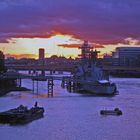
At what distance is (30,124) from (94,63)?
64.2 m

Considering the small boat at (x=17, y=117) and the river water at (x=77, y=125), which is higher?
the small boat at (x=17, y=117)

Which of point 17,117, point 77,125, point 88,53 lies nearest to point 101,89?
point 88,53

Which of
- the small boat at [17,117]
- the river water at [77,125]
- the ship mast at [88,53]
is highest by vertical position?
the ship mast at [88,53]

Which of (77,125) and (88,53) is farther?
(88,53)

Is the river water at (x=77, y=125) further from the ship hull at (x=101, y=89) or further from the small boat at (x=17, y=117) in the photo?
the ship hull at (x=101, y=89)

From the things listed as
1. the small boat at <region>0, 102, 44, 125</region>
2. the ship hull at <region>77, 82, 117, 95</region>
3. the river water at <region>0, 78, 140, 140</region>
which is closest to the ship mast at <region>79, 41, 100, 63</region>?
the ship hull at <region>77, 82, 117, 95</region>

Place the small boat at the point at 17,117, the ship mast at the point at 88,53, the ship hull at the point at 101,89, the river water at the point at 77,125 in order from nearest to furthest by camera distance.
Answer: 1. the river water at the point at 77,125
2. the small boat at the point at 17,117
3. the ship hull at the point at 101,89
4. the ship mast at the point at 88,53

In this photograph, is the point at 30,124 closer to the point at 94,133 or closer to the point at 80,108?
the point at 94,133

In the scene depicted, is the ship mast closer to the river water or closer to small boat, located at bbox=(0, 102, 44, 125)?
the river water

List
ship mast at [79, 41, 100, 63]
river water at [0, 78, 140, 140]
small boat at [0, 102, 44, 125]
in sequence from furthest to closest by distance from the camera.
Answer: ship mast at [79, 41, 100, 63] → small boat at [0, 102, 44, 125] → river water at [0, 78, 140, 140]

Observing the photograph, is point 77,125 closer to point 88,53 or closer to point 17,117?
point 17,117

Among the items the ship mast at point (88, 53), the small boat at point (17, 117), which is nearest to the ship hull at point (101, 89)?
the ship mast at point (88, 53)

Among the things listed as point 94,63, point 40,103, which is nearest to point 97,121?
point 40,103

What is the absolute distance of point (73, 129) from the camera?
55.5 m
